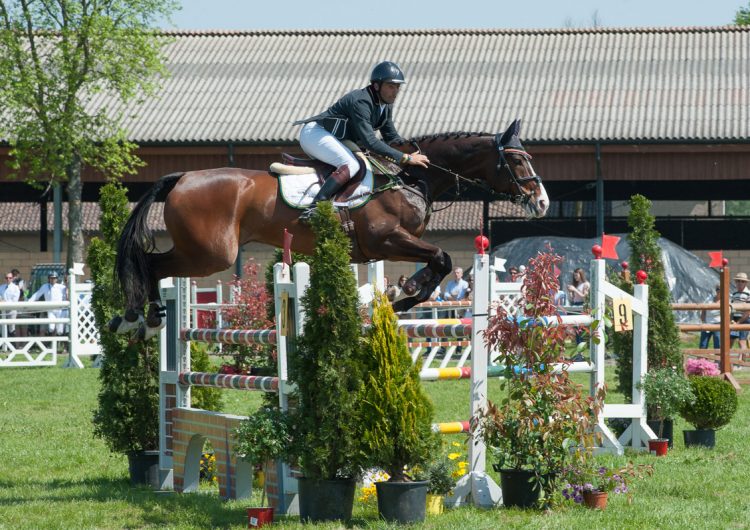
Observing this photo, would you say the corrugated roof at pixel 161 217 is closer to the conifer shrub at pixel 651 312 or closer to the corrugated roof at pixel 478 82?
the corrugated roof at pixel 478 82

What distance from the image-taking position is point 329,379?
5.19 metres

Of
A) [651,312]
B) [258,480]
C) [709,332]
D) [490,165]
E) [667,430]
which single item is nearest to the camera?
[258,480]

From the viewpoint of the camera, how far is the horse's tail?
6.95m

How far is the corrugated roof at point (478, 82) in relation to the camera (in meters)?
23.7

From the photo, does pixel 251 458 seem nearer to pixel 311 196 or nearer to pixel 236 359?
pixel 311 196

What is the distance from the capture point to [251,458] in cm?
533

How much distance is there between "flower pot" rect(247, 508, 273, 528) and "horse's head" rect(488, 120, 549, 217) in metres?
2.96

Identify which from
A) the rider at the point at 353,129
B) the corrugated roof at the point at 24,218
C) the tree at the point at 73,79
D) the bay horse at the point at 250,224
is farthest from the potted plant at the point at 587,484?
the corrugated roof at the point at 24,218

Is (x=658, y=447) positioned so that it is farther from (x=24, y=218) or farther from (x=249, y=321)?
(x=24, y=218)

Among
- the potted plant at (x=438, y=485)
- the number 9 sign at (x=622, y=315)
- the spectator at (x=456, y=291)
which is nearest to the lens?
the potted plant at (x=438, y=485)

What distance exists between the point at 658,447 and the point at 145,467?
3589 mm

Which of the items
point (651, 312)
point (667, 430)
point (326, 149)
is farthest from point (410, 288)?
point (667, 430)

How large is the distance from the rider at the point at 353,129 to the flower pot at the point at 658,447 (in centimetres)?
261

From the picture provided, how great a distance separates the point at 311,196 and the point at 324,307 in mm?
1974
